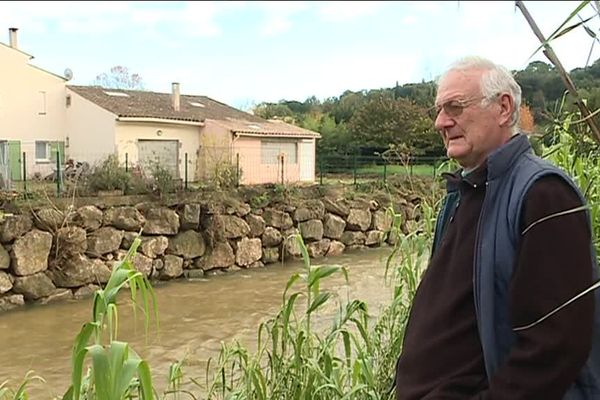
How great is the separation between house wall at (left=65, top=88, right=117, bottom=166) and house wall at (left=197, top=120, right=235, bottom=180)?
8.17 feet

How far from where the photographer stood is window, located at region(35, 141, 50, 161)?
1783cm

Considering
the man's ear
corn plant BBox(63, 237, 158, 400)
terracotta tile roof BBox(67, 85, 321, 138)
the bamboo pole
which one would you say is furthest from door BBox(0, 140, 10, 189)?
the bamboo pole

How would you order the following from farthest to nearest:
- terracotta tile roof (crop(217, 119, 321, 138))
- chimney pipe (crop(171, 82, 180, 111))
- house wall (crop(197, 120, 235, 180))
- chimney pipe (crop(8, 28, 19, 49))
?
chimney pipe (crop(171, 82, 180, 111)) < terracotta tile roof (crop(217, 119, 321, 138)) < chimney pipe (crop(8, 28, 19, 49)) < house wall (crop(197, 120, 235, 180))

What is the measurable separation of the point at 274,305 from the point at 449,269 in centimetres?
817

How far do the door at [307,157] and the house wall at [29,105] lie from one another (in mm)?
7100

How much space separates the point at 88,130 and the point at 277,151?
5.50 metres

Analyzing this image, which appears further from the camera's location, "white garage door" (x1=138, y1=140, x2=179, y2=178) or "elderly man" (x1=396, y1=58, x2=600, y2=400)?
"white garage door" (x1=138, y1=140, x2=179, y2=178)

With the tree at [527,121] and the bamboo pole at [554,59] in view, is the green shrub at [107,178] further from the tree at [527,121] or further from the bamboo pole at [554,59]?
the bamboo pole at [554,59]

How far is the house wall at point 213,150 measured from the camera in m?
14.6

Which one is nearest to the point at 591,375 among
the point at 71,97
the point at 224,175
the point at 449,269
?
the point at 449,269

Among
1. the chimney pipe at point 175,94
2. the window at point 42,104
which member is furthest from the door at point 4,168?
the chimney pipe at point 175,94

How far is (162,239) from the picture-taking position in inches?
455

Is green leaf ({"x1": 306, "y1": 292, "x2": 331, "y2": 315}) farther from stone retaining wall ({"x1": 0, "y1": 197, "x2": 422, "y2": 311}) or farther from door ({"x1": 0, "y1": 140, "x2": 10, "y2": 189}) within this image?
door ({"x1": 0, "y1": 140, "x2": 10, "y2": 189})

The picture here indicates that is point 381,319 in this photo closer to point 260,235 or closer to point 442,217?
point 442,217
